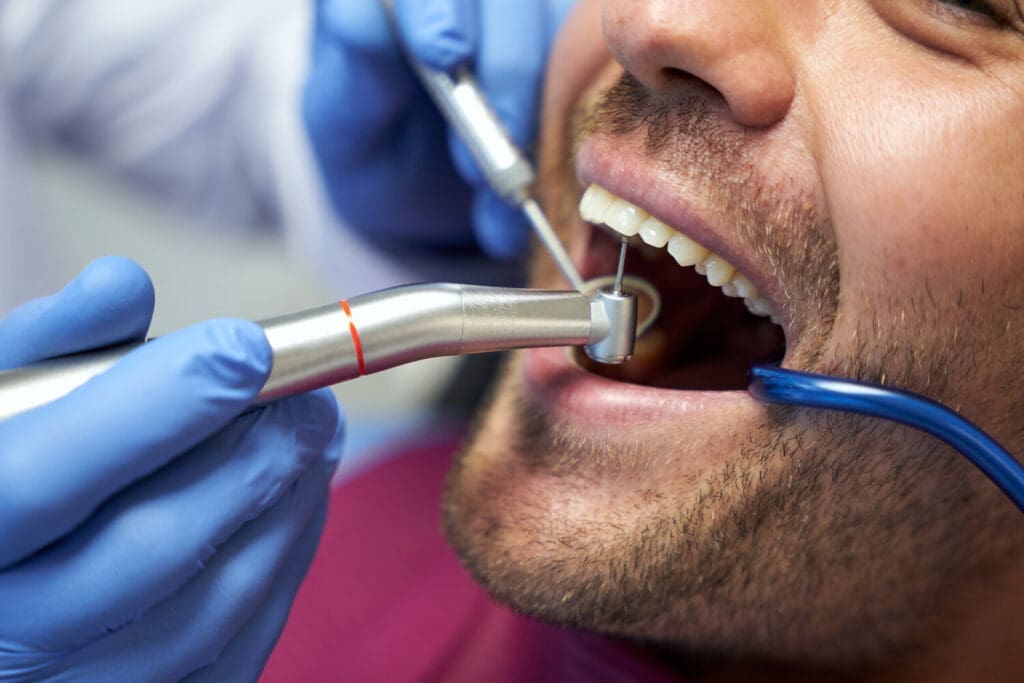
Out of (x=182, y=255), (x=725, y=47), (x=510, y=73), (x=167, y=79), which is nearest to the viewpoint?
(x=725, y=47)

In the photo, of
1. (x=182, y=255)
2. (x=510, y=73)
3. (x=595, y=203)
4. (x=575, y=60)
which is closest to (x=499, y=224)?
(x=510, y=73)

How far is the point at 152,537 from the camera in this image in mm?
615

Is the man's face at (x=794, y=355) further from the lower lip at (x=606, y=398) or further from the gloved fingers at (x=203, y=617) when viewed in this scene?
the gloved fingers at (x=203, y=617)

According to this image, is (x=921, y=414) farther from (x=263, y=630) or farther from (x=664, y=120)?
(x=263, y=630)

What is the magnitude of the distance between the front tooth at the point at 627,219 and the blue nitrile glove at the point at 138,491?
28 centimetres

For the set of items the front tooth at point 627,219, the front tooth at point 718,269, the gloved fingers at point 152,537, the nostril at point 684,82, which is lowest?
the gloved fingers at point 152,537

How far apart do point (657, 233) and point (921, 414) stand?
25cm

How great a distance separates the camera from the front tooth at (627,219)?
0.78 m

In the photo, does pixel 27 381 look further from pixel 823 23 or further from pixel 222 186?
pixel 222 186

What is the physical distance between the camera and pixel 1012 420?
0.72m

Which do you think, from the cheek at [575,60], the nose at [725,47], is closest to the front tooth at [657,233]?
the nose at [725,47]

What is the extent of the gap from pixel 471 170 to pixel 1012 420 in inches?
27.1

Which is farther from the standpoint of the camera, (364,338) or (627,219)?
(627,219)

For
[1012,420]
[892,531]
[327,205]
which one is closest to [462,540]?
[892,531]
